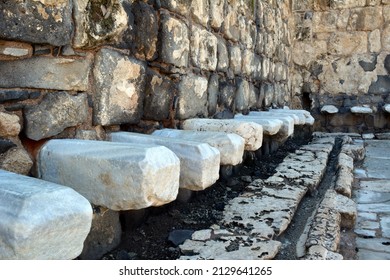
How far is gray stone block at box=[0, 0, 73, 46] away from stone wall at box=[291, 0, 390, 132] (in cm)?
540

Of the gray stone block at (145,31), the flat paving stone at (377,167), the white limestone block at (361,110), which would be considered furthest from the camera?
the white limestone block at (361,110)

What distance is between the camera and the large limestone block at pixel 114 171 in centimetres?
120

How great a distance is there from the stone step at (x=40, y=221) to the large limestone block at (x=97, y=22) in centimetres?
68

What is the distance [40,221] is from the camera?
88cm

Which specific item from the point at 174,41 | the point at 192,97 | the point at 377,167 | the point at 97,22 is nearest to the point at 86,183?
the point at 97,22

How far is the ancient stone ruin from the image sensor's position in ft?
3.92

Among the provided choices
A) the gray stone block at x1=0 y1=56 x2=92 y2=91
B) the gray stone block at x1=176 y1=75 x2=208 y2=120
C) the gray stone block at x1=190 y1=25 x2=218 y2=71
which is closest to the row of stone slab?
the gray stone block at x1=0 y1=56 x2=92 y2=91

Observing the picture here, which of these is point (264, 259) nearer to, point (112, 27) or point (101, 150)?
point (101, 150)

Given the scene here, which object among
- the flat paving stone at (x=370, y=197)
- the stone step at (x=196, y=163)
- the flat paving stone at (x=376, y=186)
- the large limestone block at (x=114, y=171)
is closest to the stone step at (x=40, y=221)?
the large limestone block at (x=114, y=171)

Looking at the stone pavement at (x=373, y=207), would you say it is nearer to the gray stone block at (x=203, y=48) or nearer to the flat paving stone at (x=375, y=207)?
the flat paving stone at (x=375, y=207)

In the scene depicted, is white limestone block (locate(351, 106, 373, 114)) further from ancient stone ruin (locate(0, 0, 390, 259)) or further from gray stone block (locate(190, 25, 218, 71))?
gray stone block (locate(190, 25, 218, 71))

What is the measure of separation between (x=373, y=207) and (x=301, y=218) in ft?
2.68

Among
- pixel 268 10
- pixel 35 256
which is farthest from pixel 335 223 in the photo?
pixel 268 10

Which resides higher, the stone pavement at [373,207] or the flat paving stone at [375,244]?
the stone pavement at [373,207]
